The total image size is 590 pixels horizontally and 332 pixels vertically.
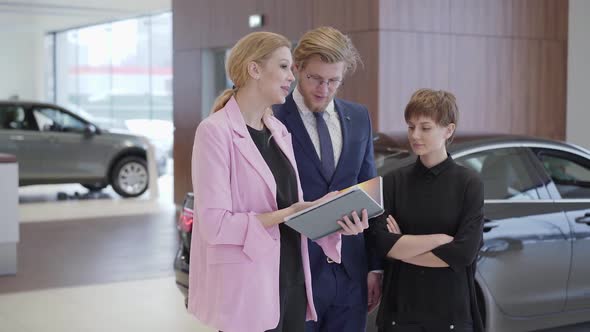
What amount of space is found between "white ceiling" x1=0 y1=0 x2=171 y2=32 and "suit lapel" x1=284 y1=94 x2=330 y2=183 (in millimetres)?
14316

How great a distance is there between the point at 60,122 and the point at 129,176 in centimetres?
141

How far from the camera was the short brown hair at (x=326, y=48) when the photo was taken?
10.1 feet

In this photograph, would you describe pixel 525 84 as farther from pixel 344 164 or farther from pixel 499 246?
pixel 344 164

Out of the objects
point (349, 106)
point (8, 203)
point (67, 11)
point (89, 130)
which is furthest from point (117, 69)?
point (349, 106)

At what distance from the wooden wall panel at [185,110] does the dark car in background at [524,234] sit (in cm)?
697

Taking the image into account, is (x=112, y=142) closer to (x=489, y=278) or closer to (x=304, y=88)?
(x=489, y=278)

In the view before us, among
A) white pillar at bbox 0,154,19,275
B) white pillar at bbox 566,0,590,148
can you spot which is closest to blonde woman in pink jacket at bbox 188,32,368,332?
white pillar at bbox 0,154,19,275

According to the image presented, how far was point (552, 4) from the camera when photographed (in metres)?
10.1

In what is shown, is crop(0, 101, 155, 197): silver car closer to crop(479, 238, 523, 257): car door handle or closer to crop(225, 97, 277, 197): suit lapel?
crop(479, 238, 523, 257): car door handle

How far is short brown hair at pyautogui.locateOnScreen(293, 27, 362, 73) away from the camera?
10.1 ft

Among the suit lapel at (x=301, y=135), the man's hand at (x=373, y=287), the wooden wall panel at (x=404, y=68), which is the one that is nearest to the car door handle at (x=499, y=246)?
the man's hand at (x=373, y=287)

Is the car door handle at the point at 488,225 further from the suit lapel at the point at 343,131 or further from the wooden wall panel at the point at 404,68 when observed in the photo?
the wooden wall panel at the point at 404,68

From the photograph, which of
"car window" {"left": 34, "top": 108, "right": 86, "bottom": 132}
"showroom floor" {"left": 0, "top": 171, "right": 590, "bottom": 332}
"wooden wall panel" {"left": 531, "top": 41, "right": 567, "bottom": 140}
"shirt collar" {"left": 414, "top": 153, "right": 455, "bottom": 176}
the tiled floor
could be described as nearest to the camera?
"shirt collar" {"left": 414, "top": 153, "right": 455, "bottom": 176}

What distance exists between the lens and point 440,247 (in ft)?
10.7
